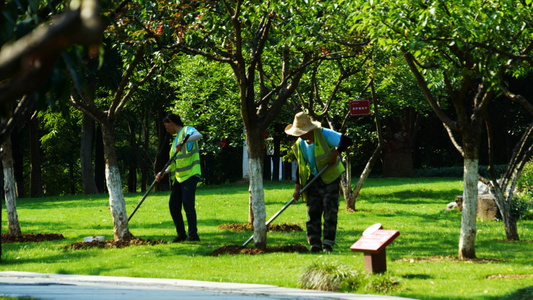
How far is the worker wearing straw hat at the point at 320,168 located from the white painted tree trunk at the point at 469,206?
6.22 ft

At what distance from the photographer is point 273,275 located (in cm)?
930

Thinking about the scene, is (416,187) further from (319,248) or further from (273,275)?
(273,275)

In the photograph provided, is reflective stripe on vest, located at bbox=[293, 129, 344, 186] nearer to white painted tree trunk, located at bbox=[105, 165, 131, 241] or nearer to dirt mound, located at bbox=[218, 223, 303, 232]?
white painted tree trunk, located at bbox=[105, 165, 131, 241]

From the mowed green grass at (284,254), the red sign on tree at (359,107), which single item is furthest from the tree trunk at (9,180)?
the red sign on tree at (359,107)

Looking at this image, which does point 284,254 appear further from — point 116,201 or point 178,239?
point 116,201

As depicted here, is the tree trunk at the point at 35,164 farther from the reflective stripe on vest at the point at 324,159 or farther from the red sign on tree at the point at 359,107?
the reflective stripe on vest at the point at 324,159

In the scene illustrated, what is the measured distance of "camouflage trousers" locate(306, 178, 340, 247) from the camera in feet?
38.0

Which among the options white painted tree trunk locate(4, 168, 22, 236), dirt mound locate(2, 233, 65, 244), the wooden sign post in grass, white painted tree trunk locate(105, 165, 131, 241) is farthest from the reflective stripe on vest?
dirt mound locate(2, 233, 65, 244)

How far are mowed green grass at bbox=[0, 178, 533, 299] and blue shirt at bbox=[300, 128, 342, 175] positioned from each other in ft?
4.41

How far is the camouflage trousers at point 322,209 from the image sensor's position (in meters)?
11.6

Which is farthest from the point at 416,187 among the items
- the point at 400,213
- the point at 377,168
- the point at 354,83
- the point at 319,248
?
the point at 319,248

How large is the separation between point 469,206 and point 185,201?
15.6 feet

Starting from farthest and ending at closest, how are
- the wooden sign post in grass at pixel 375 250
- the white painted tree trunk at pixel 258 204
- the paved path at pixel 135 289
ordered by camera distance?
1. the white painted tree trunk at pixel 258 204
2. the wooden sign post in grass at pixel 375 250
3. the paved path at pixel 135 289

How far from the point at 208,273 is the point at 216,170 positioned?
38.2m
